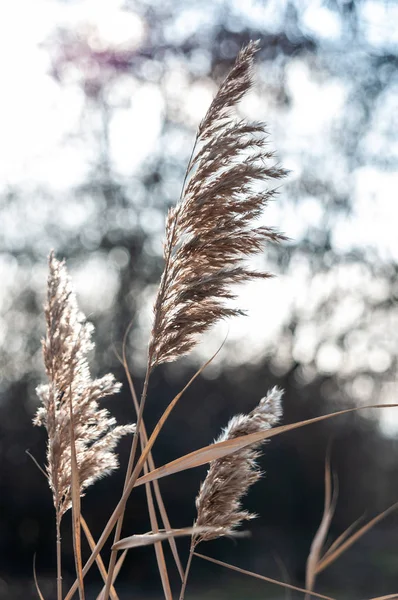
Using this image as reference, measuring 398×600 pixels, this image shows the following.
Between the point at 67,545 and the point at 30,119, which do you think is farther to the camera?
the point at 67,545

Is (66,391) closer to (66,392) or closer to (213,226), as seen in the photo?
(66,392)

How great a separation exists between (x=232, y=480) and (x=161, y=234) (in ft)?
20.5

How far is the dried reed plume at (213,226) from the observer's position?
1100mm

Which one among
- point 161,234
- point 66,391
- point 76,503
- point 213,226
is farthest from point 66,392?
point 161,234

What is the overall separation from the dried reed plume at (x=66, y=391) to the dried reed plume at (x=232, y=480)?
0.16m

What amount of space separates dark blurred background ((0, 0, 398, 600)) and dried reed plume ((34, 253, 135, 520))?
5.45 meters

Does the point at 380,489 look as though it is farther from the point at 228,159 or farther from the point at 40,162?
the point at 228,159

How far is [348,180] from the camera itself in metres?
7.64

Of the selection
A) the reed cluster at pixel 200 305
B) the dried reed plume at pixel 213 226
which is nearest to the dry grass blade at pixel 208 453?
the reed cluster at pixel 200 305

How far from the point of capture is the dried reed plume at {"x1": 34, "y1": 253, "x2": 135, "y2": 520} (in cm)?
119

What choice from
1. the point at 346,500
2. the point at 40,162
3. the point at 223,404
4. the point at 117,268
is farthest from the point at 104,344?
the point at 346,500

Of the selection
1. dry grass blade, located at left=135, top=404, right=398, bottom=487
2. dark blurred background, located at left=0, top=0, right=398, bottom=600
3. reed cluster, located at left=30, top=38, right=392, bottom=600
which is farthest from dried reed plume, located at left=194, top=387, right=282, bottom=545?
dark blurred background, located at left=0, top=0, right=398, bottom=600

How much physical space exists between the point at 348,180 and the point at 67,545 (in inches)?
184

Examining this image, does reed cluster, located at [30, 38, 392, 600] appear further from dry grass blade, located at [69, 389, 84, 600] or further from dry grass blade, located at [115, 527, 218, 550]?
dry grass blade, located at [115, 527, 218, 550]
